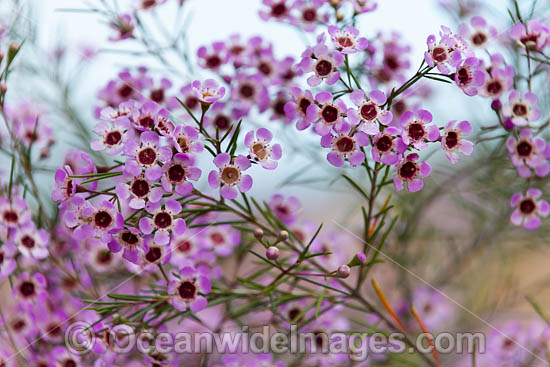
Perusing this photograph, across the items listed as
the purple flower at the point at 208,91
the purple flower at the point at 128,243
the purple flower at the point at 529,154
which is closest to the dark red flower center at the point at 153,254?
the purple flower at the point at 128,243

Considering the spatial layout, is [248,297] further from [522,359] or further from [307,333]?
[522,359]

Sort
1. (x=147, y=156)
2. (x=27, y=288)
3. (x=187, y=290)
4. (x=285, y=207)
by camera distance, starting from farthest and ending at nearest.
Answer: (x=285, y=207) → (x=27, y=288) → (x=187, y=290) → (x=147, y=156)

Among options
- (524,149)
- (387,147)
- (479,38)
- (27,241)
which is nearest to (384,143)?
(387,147)

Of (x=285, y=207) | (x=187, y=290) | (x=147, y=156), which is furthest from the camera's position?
(x=285, y=207)

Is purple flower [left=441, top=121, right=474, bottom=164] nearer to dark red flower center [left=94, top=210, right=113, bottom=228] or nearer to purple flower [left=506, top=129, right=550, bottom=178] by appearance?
purple flower [left=506, top=129, right=550, bottom=178]

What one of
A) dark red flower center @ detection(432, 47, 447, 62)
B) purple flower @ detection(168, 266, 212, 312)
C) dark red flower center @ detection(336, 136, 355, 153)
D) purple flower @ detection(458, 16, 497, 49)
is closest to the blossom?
dark red flower center @ detection(336, 136, 355, 153)

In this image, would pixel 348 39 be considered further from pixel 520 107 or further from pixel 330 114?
pixel 520 107
